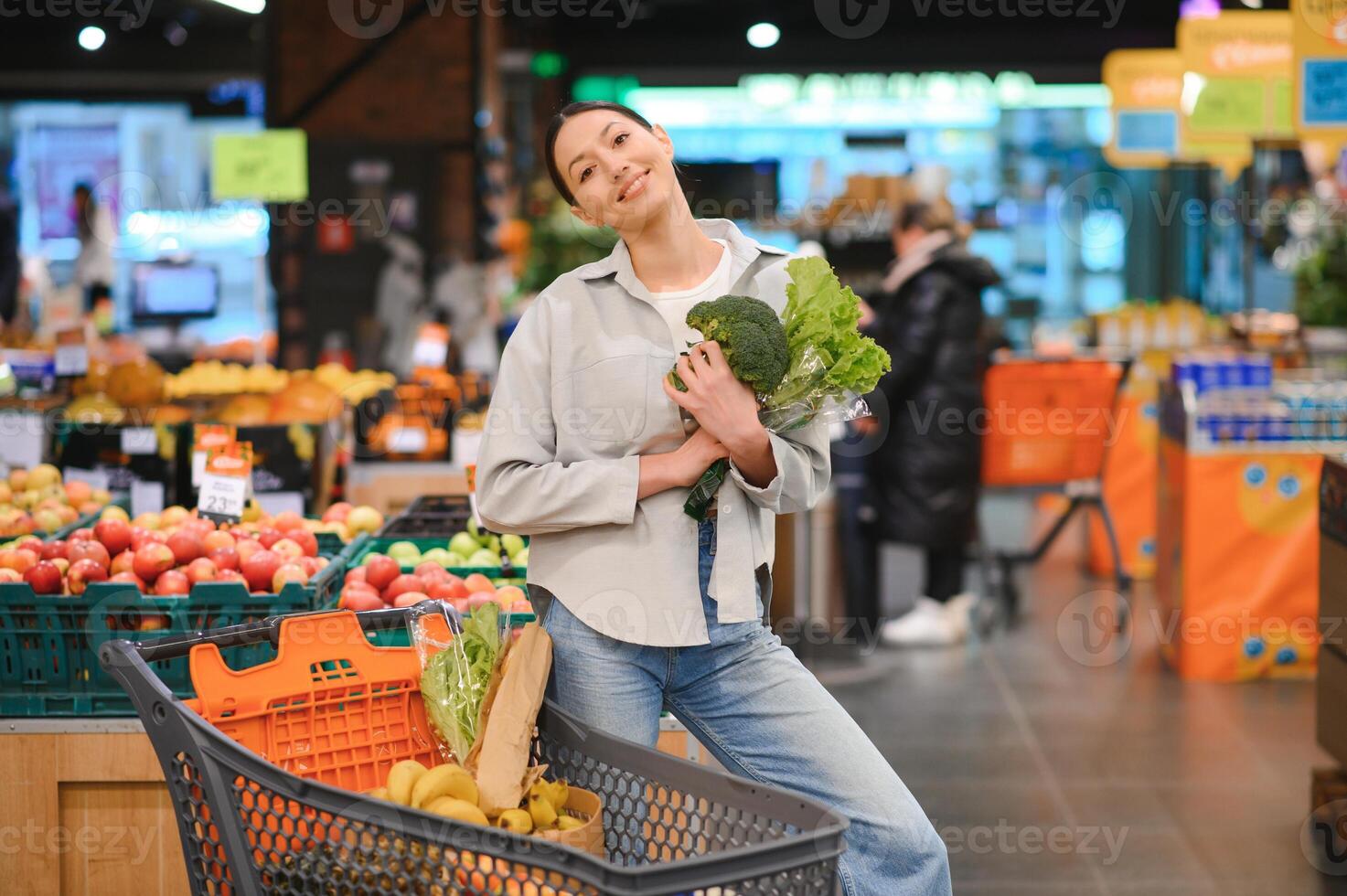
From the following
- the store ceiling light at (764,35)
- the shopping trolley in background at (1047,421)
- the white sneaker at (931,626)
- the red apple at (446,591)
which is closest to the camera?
the red apple at (446,591)

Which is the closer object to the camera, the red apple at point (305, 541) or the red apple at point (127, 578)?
the red apple at point (127, 578)

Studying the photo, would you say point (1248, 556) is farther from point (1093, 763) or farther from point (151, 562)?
point (151, 562)

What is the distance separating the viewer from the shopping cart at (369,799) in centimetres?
165

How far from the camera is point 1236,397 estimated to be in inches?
232

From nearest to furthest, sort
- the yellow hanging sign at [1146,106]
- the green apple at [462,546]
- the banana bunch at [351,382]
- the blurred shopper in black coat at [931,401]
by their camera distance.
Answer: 1. the green apple at [462,546]
2. the banana bunch at [351,382]
3. the blurred shopper in black coat at [931,401]
4. the yellow hanging sign at [1146,106]

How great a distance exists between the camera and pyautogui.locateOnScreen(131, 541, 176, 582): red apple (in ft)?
10.3

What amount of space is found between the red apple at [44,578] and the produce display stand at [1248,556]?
4358 millimetres

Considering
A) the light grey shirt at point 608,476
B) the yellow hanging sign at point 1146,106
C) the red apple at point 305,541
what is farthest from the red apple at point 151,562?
the yellow hanging sign at point 1146,106

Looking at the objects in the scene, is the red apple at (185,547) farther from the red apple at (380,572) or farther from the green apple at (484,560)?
the green apple at (484,560)

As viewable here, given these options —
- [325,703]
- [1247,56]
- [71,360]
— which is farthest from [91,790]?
[1247,56]

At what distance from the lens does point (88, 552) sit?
320cm

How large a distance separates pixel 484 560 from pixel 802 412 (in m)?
1.45

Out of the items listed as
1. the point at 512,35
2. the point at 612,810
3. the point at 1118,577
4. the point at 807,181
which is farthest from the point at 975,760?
the point at 807,181

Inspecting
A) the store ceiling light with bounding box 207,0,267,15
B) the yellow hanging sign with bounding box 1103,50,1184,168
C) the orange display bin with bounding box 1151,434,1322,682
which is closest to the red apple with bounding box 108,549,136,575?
the store ceiling light with bounding box 207,0,267,15
